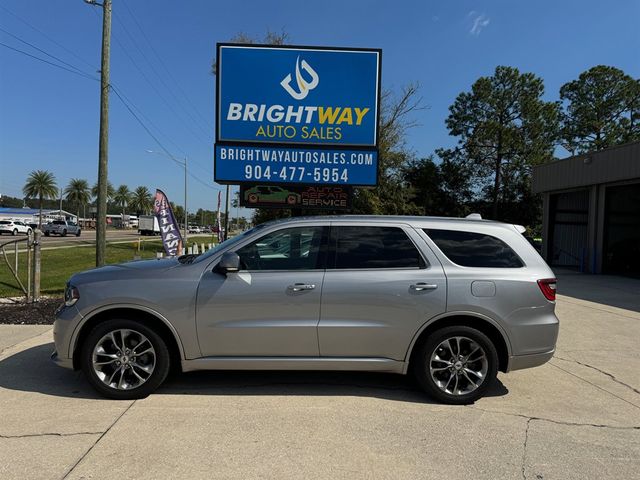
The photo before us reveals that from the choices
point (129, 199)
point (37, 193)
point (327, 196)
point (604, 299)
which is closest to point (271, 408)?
point (327, 196)

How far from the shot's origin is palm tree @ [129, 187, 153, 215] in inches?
5684

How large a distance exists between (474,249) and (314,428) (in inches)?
89.8

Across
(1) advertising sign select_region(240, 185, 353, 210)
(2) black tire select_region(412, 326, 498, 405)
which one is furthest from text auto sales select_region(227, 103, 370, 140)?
(2) black tire select_region(412, 326, 498, 405)

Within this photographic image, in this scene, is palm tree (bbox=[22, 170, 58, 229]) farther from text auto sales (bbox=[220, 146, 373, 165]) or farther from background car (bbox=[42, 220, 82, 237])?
text auto sales (bbox=[220, 146, 373, 165])

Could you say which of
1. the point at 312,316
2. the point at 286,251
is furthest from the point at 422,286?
the point at 286,251

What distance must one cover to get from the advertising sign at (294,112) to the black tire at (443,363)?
251 inches

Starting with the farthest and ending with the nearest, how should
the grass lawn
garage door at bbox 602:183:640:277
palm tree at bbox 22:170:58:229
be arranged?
palm tree at bbox 22:170:58:229 → garage door at bbox 602:183:640:277 → the grass lawn

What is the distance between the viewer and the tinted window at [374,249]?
4691mm

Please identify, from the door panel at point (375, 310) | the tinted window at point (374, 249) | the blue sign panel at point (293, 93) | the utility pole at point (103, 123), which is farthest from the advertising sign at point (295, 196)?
the door panel at point (375, 310)

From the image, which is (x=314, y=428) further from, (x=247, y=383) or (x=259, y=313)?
(x=247, y=383)

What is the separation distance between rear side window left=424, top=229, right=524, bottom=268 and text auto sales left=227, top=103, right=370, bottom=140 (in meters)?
6.10

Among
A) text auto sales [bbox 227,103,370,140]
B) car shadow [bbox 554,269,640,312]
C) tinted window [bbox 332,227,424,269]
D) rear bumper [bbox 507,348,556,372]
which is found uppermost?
text auto sales [bbox 227,103,370,140]

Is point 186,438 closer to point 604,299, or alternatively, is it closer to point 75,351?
point 75,351

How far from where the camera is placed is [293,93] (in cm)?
1034
